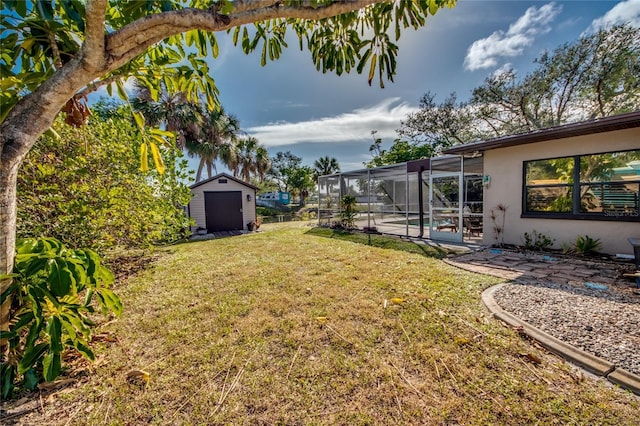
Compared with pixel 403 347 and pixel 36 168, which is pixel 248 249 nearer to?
pixel 36 168

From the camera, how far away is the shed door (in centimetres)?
1281

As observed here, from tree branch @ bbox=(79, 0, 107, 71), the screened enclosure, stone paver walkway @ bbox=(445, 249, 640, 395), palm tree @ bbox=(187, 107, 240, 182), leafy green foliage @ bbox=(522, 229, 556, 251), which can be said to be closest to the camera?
tree branch @ bbox=(79, 0, 107, 71)

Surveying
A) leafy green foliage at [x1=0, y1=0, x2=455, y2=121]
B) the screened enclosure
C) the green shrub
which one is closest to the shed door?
the screened enclosure

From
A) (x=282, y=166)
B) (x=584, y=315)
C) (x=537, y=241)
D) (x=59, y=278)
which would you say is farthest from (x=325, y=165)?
(x=59, y=278)

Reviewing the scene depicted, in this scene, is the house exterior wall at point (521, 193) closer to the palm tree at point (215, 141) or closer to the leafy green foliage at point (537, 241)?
the leafy green foliage at point (537, 241)

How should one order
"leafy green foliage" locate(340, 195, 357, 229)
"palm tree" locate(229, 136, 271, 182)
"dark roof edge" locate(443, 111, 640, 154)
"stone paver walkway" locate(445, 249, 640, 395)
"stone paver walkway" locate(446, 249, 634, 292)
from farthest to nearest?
"palm tree" locate(229, 136, 271, 182), "leafy green foliage" locate(340, 195, 357, 229), "dark roof edge" locate(443, 111, 640, 154), "stone paver walkway" locate(446, 249, 634, 292), "stone paver walkway" locate(445, 249, 640, 395)

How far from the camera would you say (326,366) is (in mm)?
2180

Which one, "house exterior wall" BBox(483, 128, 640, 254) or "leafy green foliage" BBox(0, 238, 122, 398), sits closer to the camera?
"leafy green foliage" BBox(0, 238, 122, 398)

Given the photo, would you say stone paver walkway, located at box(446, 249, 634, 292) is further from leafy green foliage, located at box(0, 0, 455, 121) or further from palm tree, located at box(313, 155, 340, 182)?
palm tree, located at box(313, 155, 340, 182)

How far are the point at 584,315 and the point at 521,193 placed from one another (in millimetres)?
4888

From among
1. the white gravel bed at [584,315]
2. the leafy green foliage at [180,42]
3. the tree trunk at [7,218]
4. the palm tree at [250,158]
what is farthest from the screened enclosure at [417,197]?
the palm tree at [250,158]

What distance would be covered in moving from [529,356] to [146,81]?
13.8 feet

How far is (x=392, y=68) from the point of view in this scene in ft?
7.44

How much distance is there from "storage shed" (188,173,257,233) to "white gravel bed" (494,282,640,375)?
40.1 ft
